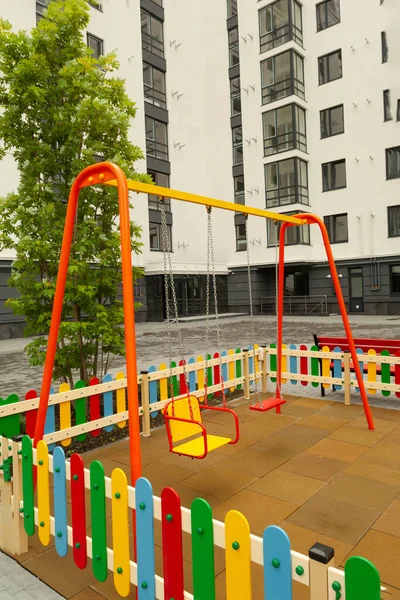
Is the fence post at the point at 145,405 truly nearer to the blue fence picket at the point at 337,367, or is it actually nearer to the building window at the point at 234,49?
the blue fence picket at the point at 337,367

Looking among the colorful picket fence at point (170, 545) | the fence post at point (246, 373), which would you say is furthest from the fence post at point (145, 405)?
the colorful picket fence at point (170, 545)

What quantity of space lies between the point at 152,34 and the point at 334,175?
1462 centimetres

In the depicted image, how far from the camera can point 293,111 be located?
26.6 metres

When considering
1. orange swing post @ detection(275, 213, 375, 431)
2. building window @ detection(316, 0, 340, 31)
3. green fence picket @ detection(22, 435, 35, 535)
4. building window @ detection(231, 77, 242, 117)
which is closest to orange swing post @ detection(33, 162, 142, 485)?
green fence picket @ detection(22, 435, 35, 535)

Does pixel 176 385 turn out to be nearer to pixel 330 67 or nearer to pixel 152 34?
pixel 330 67

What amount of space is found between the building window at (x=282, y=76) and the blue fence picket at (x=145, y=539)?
28.2 m

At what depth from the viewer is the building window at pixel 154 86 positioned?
27.7 meters

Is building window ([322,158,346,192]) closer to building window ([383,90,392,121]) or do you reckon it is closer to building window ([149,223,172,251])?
building window ([383,90,392,121])

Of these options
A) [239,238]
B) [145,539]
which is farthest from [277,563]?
[239,238]

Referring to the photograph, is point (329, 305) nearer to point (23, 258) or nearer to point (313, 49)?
point (313, 49)

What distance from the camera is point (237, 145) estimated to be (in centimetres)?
3042

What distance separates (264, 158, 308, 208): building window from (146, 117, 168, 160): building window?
6653mm

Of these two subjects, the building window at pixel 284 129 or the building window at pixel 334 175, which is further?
the building window at pixel 284 129

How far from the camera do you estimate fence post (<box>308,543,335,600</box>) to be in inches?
72.1
